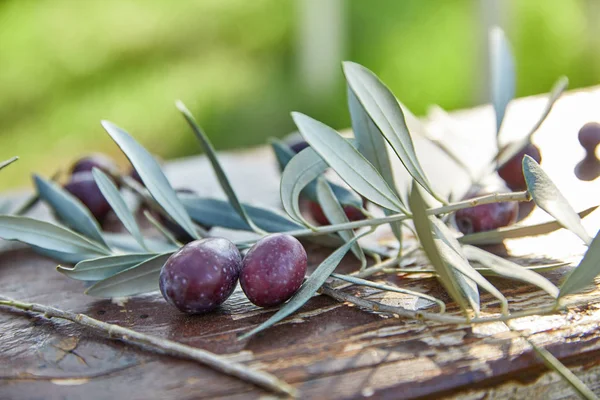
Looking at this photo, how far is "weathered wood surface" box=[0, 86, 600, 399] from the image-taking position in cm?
60

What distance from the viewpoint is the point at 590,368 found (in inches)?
25.0

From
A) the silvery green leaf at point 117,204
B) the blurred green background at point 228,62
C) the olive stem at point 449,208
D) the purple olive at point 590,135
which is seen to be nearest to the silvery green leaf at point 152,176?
the silvery green leaf at point 117,204

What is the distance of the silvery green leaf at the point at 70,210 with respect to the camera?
935mm

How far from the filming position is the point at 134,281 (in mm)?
787

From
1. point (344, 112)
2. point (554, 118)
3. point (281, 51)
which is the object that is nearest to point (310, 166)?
point (554, 118)

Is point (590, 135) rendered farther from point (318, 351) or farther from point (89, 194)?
point (89, 194)

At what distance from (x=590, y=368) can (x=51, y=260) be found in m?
0.72

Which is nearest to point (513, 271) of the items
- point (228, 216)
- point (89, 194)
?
point (228, 216)

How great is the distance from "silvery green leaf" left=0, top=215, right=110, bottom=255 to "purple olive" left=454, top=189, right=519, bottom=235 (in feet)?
1.46

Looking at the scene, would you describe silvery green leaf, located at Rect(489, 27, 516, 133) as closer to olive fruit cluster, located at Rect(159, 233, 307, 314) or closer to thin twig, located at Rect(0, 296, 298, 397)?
olive fruit cluster, located at Rect(159, 233, 307, 314)

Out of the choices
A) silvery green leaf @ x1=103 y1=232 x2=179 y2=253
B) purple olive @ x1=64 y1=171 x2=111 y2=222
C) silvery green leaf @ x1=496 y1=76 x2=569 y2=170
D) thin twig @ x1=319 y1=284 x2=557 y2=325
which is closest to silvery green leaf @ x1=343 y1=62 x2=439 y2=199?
thin twig @ x1=319 y1=284 x2=557 y2=325

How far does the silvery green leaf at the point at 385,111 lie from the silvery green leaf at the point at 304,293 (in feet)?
0.35

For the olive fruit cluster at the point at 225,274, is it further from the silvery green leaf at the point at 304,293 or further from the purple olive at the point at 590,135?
the purple olive at the point at 590,135

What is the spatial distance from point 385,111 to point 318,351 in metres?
0.25
